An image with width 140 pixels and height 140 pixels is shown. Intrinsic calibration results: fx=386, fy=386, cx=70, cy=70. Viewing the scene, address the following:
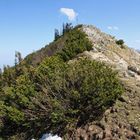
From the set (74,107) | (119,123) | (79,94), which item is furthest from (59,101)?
(119,123)

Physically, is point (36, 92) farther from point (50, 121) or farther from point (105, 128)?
point (105, 128)

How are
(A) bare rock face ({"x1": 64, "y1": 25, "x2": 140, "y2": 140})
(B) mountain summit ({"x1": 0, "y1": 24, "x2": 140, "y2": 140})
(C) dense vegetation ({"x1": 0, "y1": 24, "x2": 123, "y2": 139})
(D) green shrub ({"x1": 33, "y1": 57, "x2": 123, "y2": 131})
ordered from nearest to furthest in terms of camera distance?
(A) bare rock face ({"x1": 64, "y1": 25, "x2": 140, "y2": 140}), (B) mountain summit ({"x1": 0, "y1": 24, "x2": 140, "y2": 140}), (D) green shrub ({"x1": 33, "y1": 57, "x2": 123, "y2": 131}), (C) dense vegetation ({"x1": 0, "y1": 24, "x2": 123, "y2": 139})

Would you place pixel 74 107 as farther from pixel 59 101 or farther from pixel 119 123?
pixel 119 123

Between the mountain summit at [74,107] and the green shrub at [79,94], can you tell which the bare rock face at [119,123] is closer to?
the mountain summit at [74,107]

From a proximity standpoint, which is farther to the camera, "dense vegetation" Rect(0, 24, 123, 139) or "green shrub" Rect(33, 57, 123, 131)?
"dense vegetation" Rect(0, 24, 123, 139)

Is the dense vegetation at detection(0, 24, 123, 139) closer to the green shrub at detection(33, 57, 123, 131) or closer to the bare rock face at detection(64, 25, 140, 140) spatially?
the green shrub at detection(33, 57, 123, 131)

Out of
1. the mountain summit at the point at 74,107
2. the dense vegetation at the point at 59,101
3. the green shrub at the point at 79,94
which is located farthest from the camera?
the dense vegetation at the point at 59,101

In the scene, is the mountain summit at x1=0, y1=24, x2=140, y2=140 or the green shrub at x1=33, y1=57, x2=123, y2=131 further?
the green shrub at x1=33, y1=57, x2=123, y2=131

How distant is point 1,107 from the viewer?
51.5 feet

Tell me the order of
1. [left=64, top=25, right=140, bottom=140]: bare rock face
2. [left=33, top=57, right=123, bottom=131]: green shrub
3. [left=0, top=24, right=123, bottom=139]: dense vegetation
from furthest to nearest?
[left=0, top=24, right=123, bottom=139]: dense vegetation, [left=33, top=57, right=123, bottom=131]: green shrub, [left=64, top=25, right=140, bottom=140]: bare rock face

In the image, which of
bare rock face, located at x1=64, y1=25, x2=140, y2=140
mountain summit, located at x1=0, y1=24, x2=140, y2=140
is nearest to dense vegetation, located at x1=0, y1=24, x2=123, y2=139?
mountain summit, located at x1=0, y1=24, x2=140, y2=140

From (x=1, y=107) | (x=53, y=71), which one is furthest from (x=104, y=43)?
(x=1, y=107)

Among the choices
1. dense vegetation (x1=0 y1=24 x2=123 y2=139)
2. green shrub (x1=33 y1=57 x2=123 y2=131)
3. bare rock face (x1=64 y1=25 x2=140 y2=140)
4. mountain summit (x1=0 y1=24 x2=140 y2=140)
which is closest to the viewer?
bare rock face (x1=64 y1=25 x2=140 y2=140)

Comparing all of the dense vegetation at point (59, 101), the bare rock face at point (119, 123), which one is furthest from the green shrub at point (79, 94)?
the bare rock face at point (119, 123)
